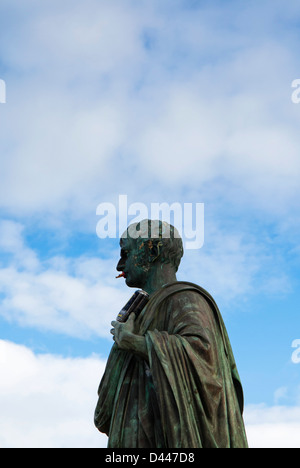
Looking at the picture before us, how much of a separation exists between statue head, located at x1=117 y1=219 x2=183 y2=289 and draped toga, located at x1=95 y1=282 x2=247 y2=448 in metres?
0.45

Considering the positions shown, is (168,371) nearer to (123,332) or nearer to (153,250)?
(123,332)

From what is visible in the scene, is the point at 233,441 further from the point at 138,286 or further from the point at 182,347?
the point at 138,286

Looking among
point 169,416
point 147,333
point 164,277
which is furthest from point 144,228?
point 169,416

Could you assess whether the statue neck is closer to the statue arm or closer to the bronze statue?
the bronze statue

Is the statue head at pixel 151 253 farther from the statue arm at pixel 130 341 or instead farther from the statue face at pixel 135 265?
the statue arm at pixel 130 341

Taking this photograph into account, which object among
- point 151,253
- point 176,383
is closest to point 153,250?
point 151,253

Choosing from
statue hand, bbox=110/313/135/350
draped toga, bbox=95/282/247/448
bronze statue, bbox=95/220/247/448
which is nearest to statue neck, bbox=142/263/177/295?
bronze statue, bbox=95/220/247/448

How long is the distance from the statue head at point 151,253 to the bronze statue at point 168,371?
0.04 ft

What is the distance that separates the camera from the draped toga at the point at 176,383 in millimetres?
8250

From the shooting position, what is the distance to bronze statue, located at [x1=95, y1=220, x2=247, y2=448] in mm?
8281

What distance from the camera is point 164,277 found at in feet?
31.7
